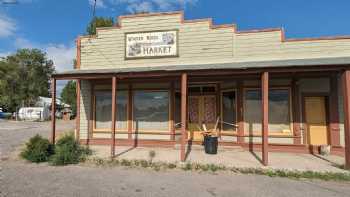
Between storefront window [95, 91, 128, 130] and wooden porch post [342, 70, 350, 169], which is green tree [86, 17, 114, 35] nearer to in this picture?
storefront window [95, 91, 128, 130]

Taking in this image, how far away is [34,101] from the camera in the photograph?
1796 inches

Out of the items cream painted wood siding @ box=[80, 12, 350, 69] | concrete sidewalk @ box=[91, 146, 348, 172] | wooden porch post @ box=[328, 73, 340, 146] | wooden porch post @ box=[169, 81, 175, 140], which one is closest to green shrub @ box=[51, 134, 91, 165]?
concrete sidewalk @ box=[91, 146, 348, 172]

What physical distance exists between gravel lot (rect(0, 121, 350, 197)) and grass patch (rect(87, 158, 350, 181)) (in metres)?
0.37

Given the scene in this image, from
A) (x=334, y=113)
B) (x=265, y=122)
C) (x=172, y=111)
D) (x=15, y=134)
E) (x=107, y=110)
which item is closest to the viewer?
(x=265, y=122)

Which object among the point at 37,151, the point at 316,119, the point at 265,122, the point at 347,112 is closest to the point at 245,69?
the point at 265,122

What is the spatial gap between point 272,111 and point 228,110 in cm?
188

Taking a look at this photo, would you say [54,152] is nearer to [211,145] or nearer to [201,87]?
[211,145]

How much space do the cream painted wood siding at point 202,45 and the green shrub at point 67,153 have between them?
4.49 meters

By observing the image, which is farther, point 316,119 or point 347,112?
point 316,119

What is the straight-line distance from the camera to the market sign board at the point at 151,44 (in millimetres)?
11562

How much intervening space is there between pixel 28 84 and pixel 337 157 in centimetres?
4677

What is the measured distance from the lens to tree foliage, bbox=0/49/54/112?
41594 millimetres

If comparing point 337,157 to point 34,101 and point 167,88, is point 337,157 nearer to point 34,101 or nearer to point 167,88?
point 167,88

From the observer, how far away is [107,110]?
1238 cm
